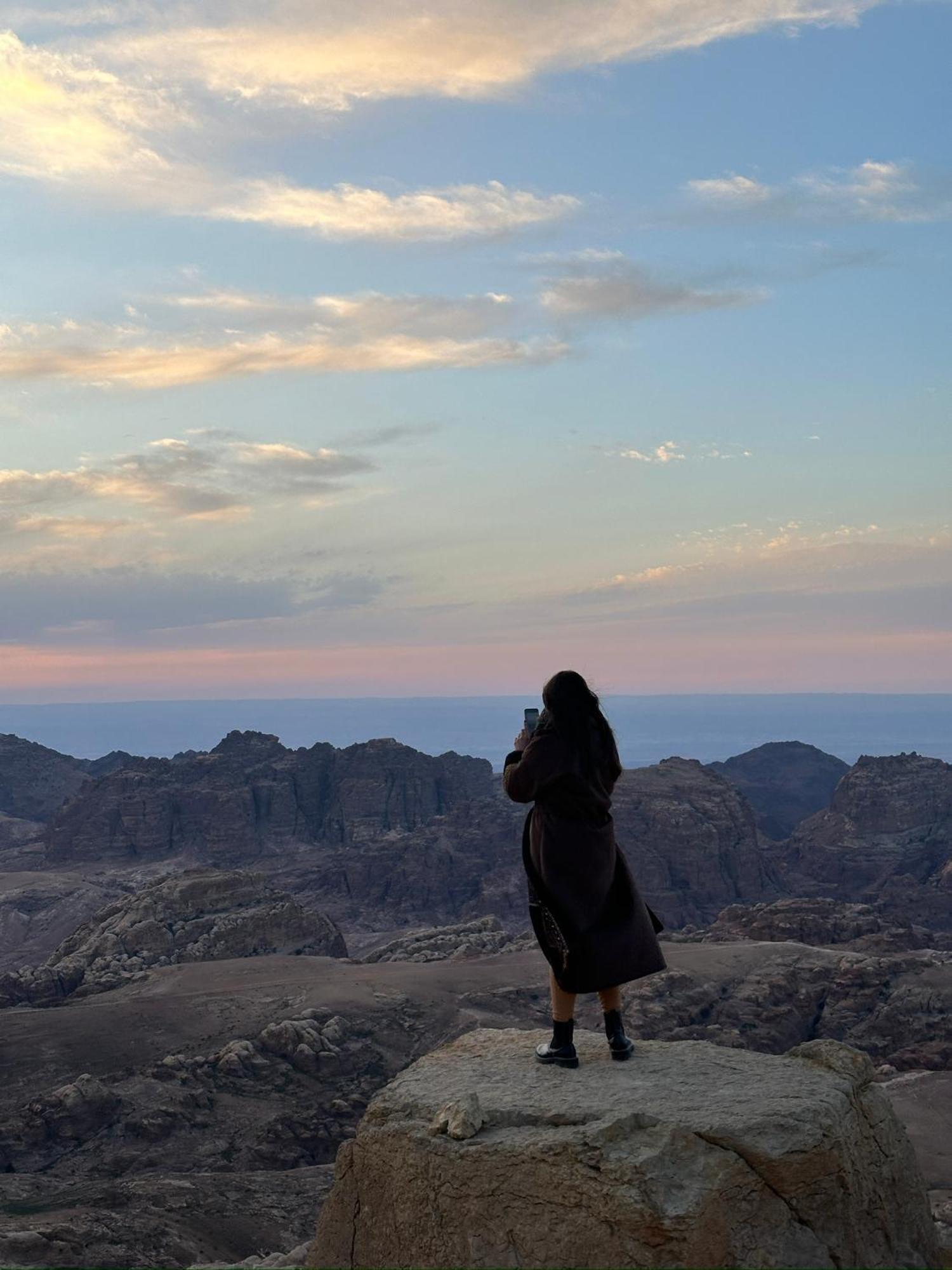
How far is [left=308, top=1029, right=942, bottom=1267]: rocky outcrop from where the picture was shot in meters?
6.01

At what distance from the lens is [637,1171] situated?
607cm

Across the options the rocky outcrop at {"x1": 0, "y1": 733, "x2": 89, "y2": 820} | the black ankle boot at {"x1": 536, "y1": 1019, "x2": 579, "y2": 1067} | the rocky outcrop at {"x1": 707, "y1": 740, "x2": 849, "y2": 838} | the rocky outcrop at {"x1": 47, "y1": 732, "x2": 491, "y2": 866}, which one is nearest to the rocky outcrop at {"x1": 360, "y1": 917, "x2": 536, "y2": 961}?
the rocky outcrop at {"x1": 47, "y1": 732, "x2": 491, "y2": 866}

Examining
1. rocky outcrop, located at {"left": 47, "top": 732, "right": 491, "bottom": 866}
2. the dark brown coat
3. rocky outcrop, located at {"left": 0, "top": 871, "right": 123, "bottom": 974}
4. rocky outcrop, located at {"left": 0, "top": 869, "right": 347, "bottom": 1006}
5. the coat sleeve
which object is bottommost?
rocky outcrop, located at {"left": 0, "top": 871, "right": 123, "bottom": 974}

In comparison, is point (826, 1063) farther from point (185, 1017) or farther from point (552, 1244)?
point (185, 1017)

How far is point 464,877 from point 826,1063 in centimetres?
6605

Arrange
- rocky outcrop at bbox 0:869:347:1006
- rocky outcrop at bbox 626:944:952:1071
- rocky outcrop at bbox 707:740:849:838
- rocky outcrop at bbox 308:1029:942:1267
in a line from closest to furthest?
1. rocky outcrop at bbox 308:1029:942:1267
2. rocky outcrop at bbox 626:944:952:1071
3. rocky outcrop at bbox 0:869:347:1006
4. rocky outcrop at bbox 707:740:849:838

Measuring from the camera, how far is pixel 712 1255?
585 centimetres

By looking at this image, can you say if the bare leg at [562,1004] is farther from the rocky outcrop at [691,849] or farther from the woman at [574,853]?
the rocky outcrop at [691,849]

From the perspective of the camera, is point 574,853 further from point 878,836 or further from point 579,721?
point 878,836

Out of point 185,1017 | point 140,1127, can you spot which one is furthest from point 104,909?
point 140,1127

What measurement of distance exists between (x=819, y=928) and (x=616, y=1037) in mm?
41517

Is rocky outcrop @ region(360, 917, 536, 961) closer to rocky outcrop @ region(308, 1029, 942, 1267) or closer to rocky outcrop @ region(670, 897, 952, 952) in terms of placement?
rocky outcrop @ region(670, 897, 952, 952)

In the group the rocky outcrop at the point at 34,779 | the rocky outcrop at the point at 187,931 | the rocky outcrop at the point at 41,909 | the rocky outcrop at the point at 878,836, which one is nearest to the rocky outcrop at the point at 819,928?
the rocky outcrop at the point at 187,931

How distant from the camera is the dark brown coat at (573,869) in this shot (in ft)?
24.4
